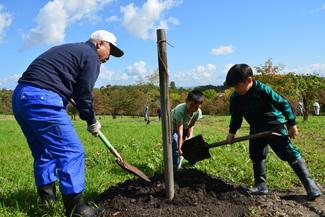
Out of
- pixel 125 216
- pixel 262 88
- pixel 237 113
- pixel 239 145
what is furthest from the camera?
pixel 239 145

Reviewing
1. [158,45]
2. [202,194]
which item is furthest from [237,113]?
[158,45]

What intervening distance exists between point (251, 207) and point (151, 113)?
42.8 meters

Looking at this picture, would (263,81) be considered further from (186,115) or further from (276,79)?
(186,115)

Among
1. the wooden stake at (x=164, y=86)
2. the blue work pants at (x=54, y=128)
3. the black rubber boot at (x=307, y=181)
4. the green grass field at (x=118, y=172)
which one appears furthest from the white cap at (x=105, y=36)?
the black rubber boot at (x=307, y=181)

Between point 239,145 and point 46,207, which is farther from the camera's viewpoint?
point 239,145

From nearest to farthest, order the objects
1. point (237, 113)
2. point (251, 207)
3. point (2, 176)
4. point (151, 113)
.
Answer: point (251, 207) < point (237, 113) < point (2, 176) < point (151, 113)

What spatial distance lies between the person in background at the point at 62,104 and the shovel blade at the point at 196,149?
141 cm

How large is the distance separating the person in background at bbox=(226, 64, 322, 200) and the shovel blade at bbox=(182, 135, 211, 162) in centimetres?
A: 37

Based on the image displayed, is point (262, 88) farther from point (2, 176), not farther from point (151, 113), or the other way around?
point (151, 113)

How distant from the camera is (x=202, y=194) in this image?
297 cm

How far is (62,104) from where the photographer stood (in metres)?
2.40

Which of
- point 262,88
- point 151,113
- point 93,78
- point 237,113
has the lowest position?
point 151,113

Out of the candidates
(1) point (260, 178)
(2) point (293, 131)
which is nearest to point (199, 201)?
(1) point (260, 178)

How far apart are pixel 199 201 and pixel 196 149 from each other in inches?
33.3
